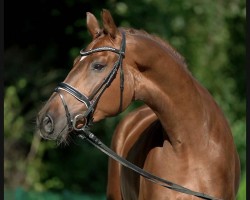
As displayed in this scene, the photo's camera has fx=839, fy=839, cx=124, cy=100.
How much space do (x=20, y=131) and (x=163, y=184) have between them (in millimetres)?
5682

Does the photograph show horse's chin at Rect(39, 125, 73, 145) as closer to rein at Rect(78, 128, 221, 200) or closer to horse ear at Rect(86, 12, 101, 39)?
rein at Rect(78, 128, 221, 200)

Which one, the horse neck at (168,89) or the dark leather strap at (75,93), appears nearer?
the dark leather strap at (75,93)

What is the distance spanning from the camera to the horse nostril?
14.6 ft

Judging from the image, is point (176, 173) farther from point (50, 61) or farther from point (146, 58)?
point (50, 61)

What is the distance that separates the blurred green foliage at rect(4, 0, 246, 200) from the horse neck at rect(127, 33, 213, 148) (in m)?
5.00

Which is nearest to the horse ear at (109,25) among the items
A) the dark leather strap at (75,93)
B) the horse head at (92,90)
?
the horse head at (92,90)

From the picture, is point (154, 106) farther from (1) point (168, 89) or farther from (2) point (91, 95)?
(2) point (91, 95)

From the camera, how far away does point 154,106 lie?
4668 millimetres

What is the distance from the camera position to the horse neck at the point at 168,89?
15.0ft

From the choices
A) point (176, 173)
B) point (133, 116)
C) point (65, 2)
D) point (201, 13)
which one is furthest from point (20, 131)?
point (176, 173)

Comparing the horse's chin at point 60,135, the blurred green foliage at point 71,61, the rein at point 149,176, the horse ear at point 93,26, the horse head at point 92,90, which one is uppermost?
the horse ear at point 93,26

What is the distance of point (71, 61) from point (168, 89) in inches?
229

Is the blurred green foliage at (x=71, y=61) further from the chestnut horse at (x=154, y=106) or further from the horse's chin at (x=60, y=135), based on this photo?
the horse's chin at (x=60, y=135)

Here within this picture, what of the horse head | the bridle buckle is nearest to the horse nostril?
the horse head
